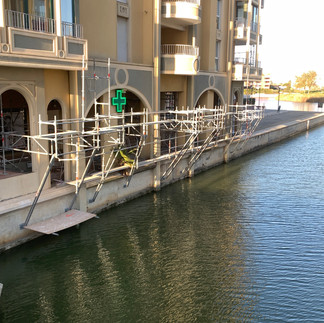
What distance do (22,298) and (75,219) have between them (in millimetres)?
3584

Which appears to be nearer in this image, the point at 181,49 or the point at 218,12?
the point at 181,49

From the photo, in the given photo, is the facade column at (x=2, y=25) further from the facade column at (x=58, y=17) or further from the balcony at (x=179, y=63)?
the balcony at (x=179, y=63)

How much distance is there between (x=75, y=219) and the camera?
12680 millimetres

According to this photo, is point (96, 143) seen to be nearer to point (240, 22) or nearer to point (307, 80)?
point (240, 22)

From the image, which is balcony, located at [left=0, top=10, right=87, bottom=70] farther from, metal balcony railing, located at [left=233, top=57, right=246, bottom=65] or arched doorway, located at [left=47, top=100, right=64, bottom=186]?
metal balcony railing, located at [left=233, top=57, right=246, bottom=65]

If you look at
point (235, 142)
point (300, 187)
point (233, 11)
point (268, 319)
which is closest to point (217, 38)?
point (233, 11)

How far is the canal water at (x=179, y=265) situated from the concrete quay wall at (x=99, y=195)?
1.39 feet

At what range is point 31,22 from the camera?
1207 centimetres

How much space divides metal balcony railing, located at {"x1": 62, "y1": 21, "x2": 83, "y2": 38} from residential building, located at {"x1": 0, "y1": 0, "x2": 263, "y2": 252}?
0.04m

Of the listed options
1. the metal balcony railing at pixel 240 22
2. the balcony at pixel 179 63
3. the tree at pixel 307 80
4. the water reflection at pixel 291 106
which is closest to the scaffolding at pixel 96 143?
the balcony at pixel 179 63

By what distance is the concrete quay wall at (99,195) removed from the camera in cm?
1142

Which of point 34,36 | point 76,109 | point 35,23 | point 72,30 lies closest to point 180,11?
point 72,30

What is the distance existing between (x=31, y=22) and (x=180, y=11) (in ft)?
28.4

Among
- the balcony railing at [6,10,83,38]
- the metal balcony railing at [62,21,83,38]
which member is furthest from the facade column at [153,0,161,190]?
the balcony railing at [6,10,83,38]
